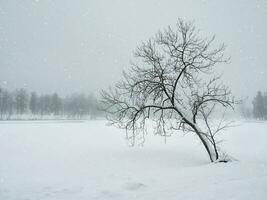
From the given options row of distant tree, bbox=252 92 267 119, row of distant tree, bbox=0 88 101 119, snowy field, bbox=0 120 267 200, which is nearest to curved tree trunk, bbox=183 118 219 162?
snowy field, bbox=0 120 267 200

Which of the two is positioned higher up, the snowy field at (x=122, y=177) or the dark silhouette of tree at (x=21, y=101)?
the dark silhouette of tree at (x=21, y=101)

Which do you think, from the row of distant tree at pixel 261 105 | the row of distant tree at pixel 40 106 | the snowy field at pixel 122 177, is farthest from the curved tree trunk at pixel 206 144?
the row of distant tree at pixel 261 105

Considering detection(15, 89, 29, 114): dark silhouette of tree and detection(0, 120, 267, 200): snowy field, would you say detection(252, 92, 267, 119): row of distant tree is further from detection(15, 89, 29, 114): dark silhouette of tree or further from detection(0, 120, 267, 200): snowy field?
detection(15, 89, 29, 114): dark silhouette of tree

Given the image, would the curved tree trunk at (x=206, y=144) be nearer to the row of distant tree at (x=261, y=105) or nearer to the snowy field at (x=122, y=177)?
the snowy field at (x=122, y=177)

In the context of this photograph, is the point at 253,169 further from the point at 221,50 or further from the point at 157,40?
the point at 157,40

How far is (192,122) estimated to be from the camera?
12.2 metres

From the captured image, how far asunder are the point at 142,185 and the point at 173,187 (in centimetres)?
137

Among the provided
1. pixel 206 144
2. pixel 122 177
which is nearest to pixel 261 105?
pixel 206 144

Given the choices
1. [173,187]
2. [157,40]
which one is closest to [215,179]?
[173,187]

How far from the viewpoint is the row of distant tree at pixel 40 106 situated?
8669 centimetres

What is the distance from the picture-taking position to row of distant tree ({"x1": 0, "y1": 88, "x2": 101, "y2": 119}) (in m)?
86.7

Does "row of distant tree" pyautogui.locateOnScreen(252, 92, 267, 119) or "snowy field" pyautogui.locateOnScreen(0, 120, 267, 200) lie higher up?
"row of distant tree" pyautogui.locateOnScreen(252, 92, 267, 119)

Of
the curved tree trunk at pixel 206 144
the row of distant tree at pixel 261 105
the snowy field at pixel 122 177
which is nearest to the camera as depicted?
the snowy field at pixel 122 177

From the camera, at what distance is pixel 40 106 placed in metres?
98.4
